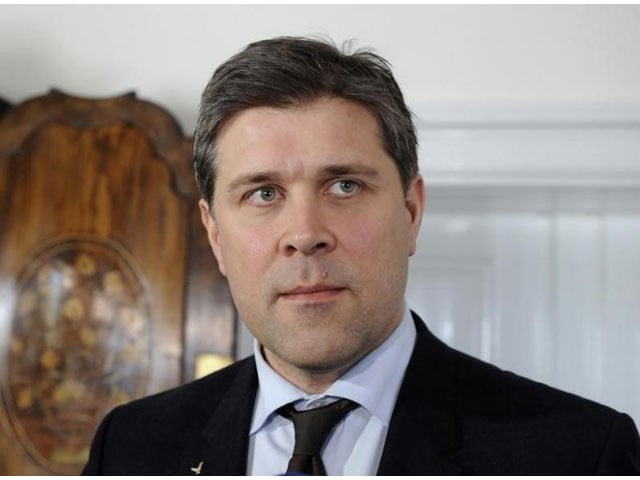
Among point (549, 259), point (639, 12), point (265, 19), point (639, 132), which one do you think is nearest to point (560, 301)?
point (549, 259)

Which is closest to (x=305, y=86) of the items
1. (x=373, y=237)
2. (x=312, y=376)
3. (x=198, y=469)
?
(x=373, y=237)

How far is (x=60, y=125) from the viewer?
1768 millimetres

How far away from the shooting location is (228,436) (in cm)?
108

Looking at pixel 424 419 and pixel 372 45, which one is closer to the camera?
pixel 424 419

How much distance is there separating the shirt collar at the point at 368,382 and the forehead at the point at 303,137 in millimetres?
188

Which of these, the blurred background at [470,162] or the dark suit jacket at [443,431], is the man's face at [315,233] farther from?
the blurred background at [470,162]

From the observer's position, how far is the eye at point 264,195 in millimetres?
994

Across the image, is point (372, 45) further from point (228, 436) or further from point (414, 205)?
point (228, 436)

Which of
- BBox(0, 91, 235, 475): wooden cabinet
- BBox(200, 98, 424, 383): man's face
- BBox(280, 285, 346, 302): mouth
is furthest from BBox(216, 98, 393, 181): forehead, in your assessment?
BBox(0, 91, 235, 475): wooden cabinet

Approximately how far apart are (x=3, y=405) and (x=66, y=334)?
0.15 meters

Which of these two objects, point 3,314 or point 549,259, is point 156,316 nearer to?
point 3,314

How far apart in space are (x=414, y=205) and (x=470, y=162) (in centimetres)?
73

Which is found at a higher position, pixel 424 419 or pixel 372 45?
pixel 372 45

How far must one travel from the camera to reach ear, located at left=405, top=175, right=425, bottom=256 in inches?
42.4
